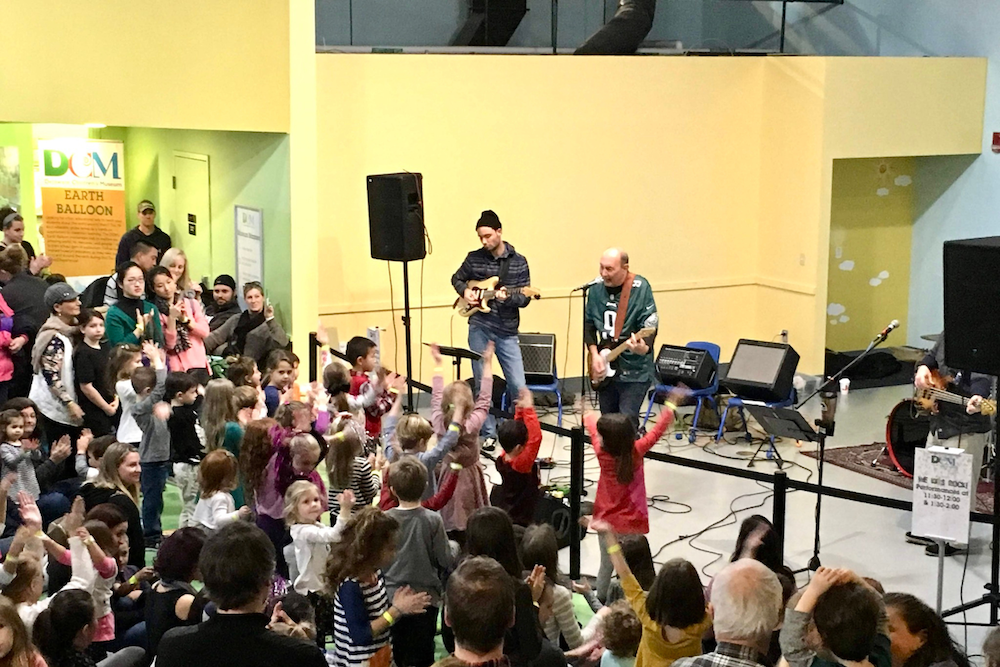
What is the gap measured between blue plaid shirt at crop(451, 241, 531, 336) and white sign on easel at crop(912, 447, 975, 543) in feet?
12.5

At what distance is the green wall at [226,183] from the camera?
32.5ft

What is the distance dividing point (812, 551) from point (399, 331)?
441 centimetres

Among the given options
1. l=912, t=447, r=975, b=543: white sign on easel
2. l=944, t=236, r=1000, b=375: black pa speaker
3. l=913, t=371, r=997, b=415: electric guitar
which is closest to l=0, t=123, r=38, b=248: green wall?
l=913, t=371, r=997, b=415: electric guitar

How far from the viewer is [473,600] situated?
3.36m

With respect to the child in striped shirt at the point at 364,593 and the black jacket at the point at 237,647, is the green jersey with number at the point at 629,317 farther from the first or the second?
the black jacket at the point at 237,647

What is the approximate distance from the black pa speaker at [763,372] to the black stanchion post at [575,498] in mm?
3216

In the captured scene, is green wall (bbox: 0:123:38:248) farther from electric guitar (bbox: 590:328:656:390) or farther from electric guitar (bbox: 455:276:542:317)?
electric guitar (bbox: 590:328:656:390)

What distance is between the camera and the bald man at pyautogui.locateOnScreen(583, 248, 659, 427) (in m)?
8.06

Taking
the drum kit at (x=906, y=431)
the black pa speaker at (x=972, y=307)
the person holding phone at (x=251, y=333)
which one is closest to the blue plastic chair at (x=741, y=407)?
the drum kit at (x=906, y=431)

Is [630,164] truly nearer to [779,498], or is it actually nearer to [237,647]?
[779,498]

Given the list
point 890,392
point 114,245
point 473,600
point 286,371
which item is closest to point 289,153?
point 286,371

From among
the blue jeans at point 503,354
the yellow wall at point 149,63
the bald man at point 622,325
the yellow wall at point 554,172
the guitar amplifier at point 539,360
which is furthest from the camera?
the yellow wall at point 554,172

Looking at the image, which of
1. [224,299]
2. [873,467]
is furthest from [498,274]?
[873,467]

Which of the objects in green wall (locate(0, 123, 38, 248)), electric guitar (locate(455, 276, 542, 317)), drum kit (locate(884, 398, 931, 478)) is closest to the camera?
drum kit (locate(884, 398, 931, 478))
